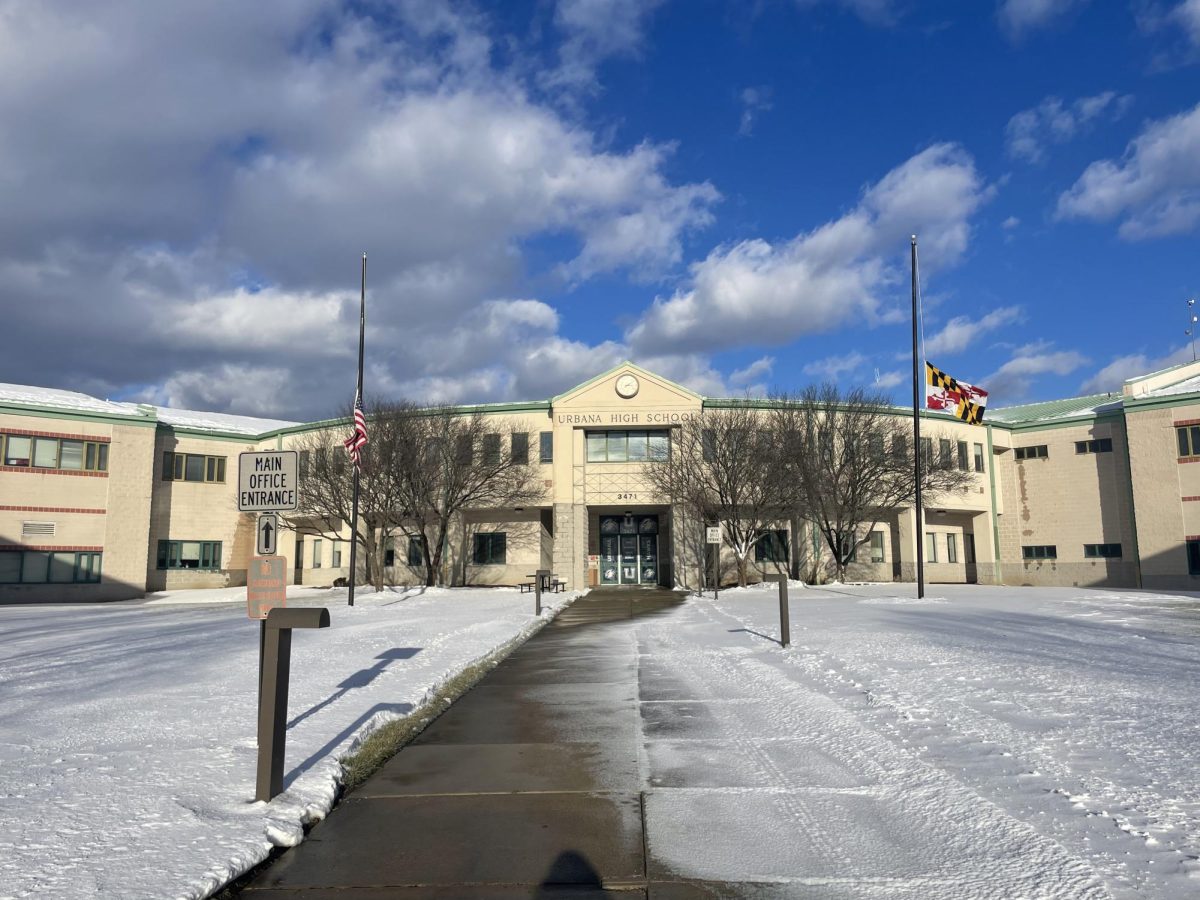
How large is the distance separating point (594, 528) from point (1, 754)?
35.2m

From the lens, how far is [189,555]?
136ft

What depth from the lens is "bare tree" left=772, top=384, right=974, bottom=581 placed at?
34969 mm

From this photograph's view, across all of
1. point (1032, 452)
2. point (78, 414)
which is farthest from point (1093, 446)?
point (78, 414)

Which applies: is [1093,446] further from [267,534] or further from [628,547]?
[267,534]

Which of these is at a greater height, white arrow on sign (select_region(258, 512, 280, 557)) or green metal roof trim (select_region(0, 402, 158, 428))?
green metal roof trim (select_region(0, 402, 158, 428))

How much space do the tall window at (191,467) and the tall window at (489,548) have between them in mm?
13902

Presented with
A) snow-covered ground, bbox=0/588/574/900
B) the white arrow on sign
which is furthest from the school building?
the white arrow on sign

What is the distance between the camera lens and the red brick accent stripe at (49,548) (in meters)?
34.9

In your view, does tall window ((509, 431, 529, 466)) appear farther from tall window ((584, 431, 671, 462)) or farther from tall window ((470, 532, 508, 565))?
tall window ((470, 532, 508, 565))

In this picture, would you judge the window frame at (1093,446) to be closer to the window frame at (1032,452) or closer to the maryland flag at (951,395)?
the window frame at (1032,452)

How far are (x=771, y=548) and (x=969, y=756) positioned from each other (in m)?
33.8

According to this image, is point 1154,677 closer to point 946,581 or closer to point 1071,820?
point 1071,820

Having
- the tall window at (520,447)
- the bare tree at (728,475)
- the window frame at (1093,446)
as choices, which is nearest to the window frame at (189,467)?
the tall window at (520,447)

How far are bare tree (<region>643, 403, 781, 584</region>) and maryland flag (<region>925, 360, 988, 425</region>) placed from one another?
8105 mm
